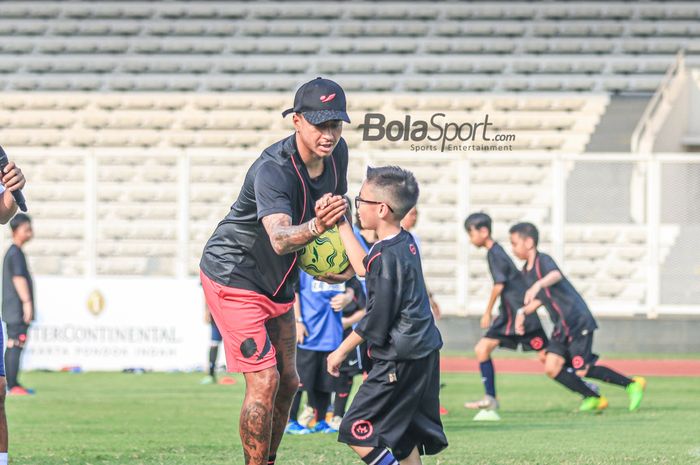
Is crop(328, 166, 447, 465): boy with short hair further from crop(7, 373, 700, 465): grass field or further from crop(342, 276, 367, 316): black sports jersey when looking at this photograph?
crop(342, 276, 367, 316): black sports jersey

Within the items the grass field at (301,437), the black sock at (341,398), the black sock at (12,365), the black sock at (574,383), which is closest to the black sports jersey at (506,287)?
the black sock at (574,383)

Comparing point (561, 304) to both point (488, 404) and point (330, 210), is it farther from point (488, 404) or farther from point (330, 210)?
point (330, 210)

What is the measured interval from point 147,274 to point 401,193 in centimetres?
1303

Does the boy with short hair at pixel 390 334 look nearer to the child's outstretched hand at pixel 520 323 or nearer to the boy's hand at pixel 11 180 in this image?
the boy's hand at pixel 11 180

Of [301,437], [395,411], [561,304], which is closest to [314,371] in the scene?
[301,437]

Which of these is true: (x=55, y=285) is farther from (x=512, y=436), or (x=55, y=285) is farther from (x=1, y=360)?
(x=1, y=360)

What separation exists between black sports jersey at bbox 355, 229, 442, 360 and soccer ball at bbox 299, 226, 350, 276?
0.32 metres

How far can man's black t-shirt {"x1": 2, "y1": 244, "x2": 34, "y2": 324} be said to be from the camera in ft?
47.8

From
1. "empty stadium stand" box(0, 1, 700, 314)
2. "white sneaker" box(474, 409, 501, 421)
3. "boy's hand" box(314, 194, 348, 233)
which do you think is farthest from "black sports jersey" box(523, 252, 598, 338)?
"boy's hand" box(314, 194, 348, 233)

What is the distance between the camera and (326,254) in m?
6.63

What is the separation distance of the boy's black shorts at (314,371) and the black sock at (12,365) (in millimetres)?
4750

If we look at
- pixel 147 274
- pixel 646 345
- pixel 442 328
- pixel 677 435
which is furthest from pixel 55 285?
pixel 677 435

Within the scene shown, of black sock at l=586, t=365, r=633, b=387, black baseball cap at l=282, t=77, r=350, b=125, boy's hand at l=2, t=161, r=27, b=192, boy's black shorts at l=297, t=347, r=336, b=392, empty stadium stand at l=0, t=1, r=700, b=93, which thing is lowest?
black sock at l=586, t=365, r=633, b=387

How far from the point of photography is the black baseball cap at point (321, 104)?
20.8ft
